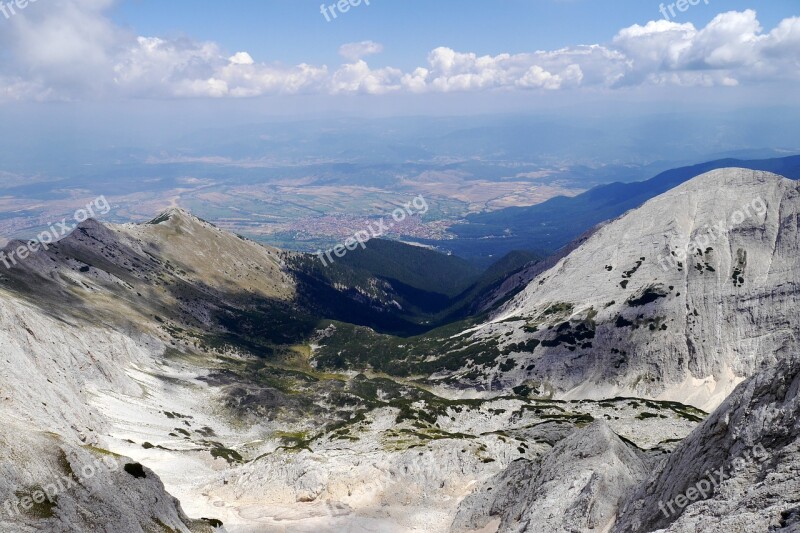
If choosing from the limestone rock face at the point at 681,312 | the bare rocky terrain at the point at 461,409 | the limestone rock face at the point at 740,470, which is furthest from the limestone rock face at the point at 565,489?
the limestone rock face at the point at 681,312

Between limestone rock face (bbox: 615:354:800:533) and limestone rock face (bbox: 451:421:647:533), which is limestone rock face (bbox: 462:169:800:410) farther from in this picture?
limestone rock face (bbox: 615:354:800:533)

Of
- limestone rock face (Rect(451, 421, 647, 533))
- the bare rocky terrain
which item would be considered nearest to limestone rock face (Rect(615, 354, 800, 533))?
the bare rocky terrain

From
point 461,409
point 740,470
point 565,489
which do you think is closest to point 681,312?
point 461,409

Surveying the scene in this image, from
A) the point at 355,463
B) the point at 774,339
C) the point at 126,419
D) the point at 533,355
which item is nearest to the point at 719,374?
the point at 774,339

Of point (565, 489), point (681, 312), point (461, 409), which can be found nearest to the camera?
point (565, 489)

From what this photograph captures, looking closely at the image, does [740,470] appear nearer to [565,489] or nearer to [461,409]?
[565,489]
